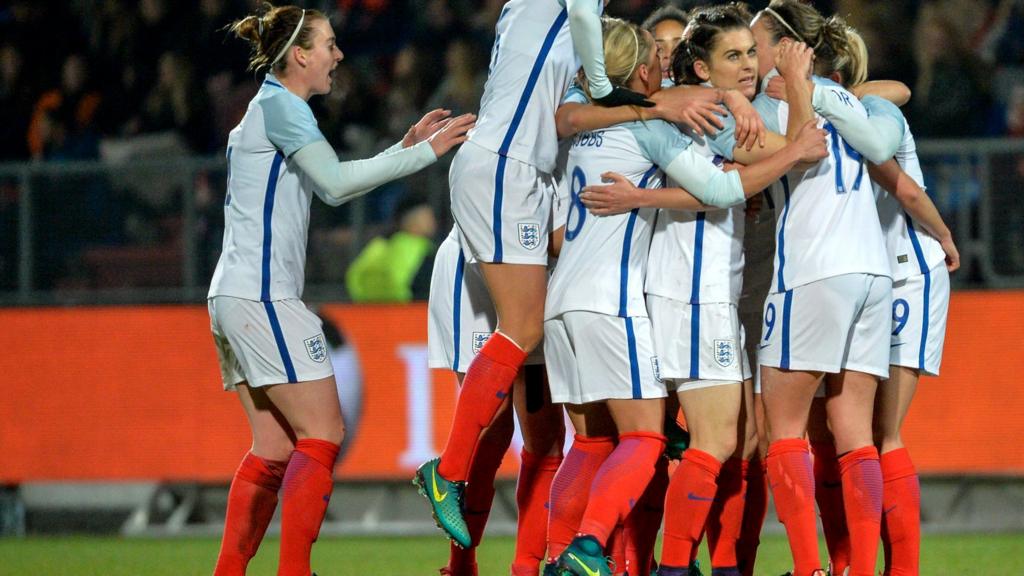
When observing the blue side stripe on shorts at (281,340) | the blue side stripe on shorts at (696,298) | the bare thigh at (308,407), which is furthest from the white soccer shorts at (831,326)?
the blue side stripe on shorts at (281,340)

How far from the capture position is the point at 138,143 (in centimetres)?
1112

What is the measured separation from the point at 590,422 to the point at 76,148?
7.22 m

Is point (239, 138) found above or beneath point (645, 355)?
above

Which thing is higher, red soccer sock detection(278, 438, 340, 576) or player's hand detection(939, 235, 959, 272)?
player's hand detection(939, 235, 959, 272)

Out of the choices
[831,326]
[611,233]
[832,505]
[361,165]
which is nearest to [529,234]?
[611,233]

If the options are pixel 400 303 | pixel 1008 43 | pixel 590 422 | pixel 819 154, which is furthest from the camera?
pixel 1008 43

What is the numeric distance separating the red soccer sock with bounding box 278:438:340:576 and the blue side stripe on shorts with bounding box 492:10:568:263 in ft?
3.11

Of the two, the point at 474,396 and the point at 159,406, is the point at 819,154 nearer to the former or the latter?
the point at 474,396

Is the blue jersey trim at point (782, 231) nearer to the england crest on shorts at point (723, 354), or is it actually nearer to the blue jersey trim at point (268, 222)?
the england crest on shorts at point (723, 354)

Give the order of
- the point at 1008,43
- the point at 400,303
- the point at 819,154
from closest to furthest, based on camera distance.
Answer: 1. the point at 819,154
2. the point at 400,303
3. the point at 1008,43

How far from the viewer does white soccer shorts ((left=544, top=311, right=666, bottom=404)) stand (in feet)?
16.0

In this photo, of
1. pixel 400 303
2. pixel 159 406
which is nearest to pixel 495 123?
pixel 400 303

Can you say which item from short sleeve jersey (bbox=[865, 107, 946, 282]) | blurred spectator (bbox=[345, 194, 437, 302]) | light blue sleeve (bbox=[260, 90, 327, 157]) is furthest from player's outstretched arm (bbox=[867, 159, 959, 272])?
blurred spectator (bbox=[345, 194, 437, 302])

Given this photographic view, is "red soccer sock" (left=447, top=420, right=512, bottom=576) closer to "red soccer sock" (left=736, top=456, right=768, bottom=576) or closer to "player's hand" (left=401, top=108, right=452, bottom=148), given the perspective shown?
"red soccer sock" (left=736, top=456, right=768, bottom=576)
